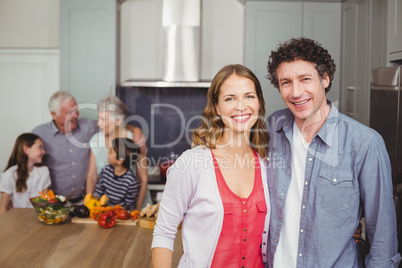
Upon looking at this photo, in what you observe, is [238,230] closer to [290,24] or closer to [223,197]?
[223,197]

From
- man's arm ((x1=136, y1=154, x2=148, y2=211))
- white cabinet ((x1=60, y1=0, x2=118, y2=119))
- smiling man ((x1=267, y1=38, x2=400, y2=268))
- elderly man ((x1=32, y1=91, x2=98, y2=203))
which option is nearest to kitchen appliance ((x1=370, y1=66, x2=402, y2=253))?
smiling man ((x1=267, y1=38, x2=400, y2=268))

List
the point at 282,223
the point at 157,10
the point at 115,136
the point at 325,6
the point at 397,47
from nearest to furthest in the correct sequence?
1. the point at 282,223
2. the point at 397,47
3. the point at 115,136
4. the point at 325,6
5. the point at 157,10

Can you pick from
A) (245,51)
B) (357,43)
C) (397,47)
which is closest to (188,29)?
(245,51)

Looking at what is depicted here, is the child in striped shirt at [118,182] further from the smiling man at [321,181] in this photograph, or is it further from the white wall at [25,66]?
the white wall at [25,66]

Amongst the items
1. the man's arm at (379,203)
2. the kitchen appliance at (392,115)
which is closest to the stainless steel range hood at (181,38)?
the kitchen appliance at (392,115)

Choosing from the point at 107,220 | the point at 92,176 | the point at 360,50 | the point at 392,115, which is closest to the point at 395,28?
the point at 392,115

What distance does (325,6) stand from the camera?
3744mm

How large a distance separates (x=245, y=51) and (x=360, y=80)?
102 centimetres

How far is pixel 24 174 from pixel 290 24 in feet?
8.28

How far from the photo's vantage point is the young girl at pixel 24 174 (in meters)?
3.18

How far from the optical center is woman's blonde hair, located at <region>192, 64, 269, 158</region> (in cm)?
Result: 161

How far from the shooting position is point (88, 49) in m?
3.82

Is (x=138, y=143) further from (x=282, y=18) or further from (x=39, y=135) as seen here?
(x=282, y=18)

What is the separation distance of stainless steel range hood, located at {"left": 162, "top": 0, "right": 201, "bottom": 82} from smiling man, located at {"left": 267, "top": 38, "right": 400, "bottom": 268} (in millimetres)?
2203
